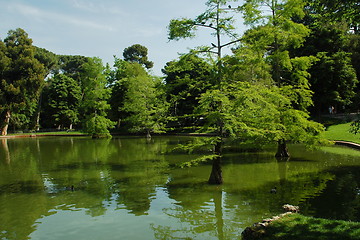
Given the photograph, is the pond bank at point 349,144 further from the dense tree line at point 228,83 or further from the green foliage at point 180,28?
the green foliage at point 180,28

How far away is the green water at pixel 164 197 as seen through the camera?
891cm

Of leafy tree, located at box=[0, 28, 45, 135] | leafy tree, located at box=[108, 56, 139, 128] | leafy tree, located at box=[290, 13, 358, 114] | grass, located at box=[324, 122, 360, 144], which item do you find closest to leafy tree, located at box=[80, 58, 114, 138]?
leafy tree, located at box=[108, 56, 139, 128]

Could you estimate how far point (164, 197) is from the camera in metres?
12.1

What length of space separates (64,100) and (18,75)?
12.4 metres

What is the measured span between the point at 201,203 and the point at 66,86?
58.1 meters

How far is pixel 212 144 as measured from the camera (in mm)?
13469

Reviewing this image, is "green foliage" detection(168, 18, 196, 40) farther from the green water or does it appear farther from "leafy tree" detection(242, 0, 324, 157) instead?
the green water

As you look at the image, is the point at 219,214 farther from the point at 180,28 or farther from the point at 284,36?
the point at 284,36

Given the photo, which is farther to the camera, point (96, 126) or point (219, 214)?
point (96, 126)

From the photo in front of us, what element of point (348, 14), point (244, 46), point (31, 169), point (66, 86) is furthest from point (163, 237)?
point (66, 86)

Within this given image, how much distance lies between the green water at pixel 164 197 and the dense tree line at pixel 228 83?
2.13 m

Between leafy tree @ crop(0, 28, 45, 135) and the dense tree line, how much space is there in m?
0.15

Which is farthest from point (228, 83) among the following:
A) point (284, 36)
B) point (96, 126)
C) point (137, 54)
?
point (137, 54)

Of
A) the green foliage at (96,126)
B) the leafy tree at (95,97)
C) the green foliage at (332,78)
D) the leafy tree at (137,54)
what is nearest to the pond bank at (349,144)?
the green foliage at (332,78)
